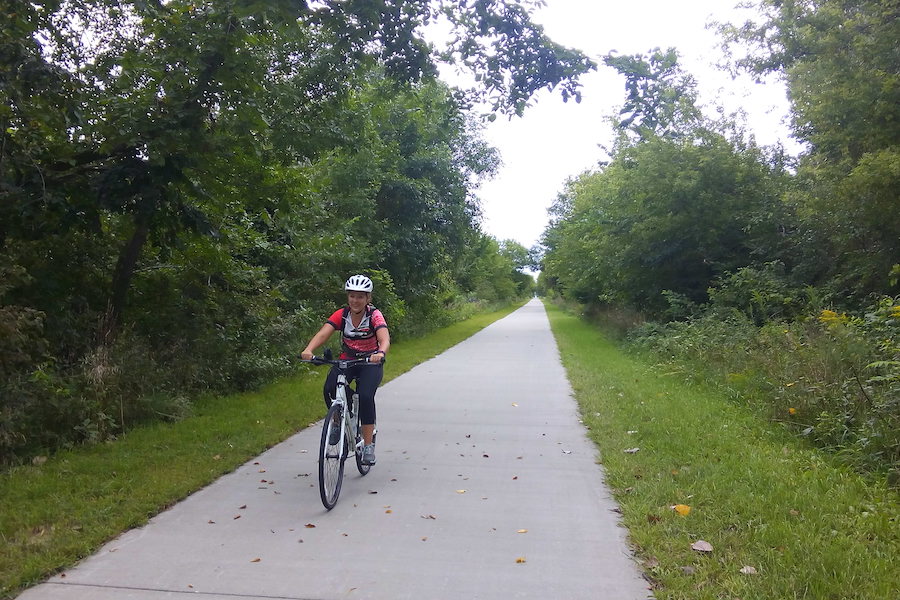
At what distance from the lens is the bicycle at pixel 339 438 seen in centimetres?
502

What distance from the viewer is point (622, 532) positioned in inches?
179

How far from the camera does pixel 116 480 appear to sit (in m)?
5.48

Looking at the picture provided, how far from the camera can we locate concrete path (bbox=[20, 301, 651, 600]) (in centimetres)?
369

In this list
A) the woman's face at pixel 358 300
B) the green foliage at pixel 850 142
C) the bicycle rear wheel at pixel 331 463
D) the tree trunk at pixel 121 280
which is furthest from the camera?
the green foliage at pixel 850 142

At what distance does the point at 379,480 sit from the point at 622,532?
2245 mm

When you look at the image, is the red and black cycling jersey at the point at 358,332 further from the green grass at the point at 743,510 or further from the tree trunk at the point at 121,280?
the tree trunk at the point at 121,280

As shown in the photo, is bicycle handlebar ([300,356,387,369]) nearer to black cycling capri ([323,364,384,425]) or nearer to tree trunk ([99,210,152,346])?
black cycling capri ([323,364,384,425])

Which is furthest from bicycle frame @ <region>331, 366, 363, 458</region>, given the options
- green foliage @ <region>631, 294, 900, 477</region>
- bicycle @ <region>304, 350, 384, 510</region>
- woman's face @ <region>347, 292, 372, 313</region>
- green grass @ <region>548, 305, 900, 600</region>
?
green foliage @ <region>631, 294, 900, 477</region>

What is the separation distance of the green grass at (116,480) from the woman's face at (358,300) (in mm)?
1896

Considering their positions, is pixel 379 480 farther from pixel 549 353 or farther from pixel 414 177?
pixel 414 177

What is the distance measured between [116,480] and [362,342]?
2267 mm

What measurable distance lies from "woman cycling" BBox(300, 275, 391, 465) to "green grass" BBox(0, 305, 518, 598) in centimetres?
136

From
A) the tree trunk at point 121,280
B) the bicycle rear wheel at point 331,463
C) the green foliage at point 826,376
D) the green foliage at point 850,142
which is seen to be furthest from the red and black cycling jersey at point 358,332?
the green foliage at point 850,142

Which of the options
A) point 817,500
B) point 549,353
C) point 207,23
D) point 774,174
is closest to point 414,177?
point 549,353
